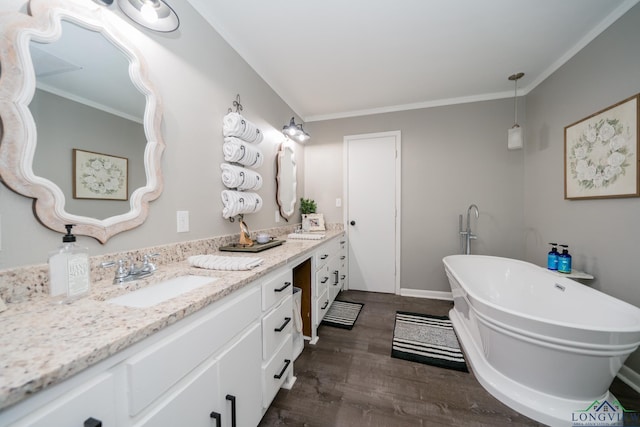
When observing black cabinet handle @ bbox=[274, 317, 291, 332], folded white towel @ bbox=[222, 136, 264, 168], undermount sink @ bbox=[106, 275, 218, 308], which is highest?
folded white towel @ bbox=[222, 136, 264, 168]

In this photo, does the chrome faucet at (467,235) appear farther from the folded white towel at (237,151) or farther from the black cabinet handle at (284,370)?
the folded white towel at (237,151)

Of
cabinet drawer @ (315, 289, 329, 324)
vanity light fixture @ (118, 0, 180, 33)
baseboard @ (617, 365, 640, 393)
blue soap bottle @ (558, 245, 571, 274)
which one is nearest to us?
vanity light fixture @ (118, 0, 180, 33)

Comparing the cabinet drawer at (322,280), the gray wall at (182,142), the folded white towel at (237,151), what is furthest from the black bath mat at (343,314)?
the folded white towel at (237,151)

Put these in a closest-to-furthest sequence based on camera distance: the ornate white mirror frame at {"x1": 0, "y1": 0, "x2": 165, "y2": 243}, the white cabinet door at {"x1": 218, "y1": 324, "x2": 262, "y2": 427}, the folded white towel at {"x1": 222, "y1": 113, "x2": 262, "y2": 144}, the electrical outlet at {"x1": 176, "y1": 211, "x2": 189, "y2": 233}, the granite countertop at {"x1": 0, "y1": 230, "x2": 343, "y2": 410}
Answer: the granite countertop at {"x1": 0, "y1": 230, "x2": 343, "y2": 410}
the ornate white mirror frame at {"x1": 0, "y1": 0, "x2": 165, "y2": 243}
the white cabinet door at {"x1": 218, "y1": 324, "x2": 262, "y2": 427}
the electrical outlet at {"x1": 176, "y1": 211, "x2": 189, "y2": 233}
the folded white towel at {"x1": 222, "y1": 113, "x2": 262, "y2": 144}

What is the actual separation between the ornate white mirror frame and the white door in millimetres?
2537

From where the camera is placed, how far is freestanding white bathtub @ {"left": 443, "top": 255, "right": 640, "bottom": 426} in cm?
114

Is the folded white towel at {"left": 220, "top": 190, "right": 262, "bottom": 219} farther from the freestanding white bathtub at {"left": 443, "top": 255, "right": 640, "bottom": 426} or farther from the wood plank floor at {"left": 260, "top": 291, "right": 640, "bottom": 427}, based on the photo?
the freestanding white bathtub at {"left": 443, "top": 255, "right": 640, "bottom": 426}

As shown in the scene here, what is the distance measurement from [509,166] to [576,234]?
1.05 meters

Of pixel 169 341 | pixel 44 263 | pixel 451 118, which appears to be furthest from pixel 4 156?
pixel 451 118

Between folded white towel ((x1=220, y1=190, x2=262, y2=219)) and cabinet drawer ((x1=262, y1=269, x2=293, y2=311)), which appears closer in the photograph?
cabinet drawer ((x1=262, y1=269, x2=293, y2=311))

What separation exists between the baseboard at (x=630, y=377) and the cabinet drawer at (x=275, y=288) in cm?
223

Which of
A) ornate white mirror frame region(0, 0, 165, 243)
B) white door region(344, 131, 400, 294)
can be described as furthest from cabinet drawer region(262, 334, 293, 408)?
white door region(344, 131, 400, 294)

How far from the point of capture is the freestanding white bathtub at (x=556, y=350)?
3.73 feet

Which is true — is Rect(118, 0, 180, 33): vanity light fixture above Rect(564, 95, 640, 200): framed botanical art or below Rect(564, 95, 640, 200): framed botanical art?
above
